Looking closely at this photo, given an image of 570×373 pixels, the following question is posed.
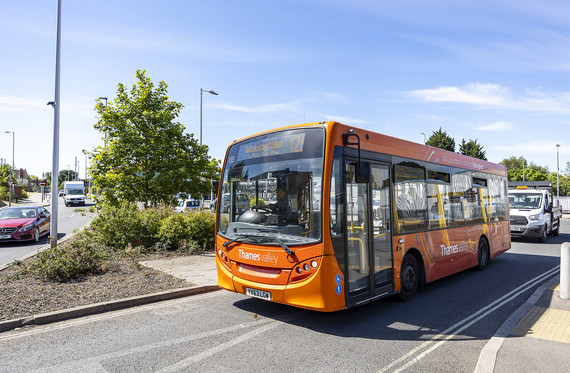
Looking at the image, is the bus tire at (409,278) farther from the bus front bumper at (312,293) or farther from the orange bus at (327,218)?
the bus front bumper at (312,293)

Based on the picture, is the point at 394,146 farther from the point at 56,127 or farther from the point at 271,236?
the point at 56,127

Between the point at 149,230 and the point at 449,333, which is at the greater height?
the point at 149,230

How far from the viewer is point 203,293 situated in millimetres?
7586

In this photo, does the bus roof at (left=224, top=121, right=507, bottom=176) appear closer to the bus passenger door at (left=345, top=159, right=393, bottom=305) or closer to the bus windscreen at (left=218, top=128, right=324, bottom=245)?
the bus windscreen at (left=218, top=128, right=324, bottom=245)

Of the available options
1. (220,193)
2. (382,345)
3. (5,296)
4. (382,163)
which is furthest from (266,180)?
(5,296)

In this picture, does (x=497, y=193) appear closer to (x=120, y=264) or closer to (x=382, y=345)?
(x=382, y=345)

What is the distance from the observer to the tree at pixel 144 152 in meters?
13.4

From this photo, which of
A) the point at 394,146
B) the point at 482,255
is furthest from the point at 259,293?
the point at 482,255

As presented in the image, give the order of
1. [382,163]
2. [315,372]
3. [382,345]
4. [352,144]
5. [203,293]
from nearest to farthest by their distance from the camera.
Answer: [315,372] < [382,345] < [352,144] < [382,163] < [203,293]

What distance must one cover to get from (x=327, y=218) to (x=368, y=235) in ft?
3.40

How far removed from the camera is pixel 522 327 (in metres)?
5.32

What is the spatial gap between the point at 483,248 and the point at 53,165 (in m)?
12.0

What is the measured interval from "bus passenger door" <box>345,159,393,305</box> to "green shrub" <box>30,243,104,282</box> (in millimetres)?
5858

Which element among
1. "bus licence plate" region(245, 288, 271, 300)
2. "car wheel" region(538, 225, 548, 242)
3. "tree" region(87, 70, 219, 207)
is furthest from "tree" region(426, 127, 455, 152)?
"bus licence plate" region(245, 288, 271, 300)
